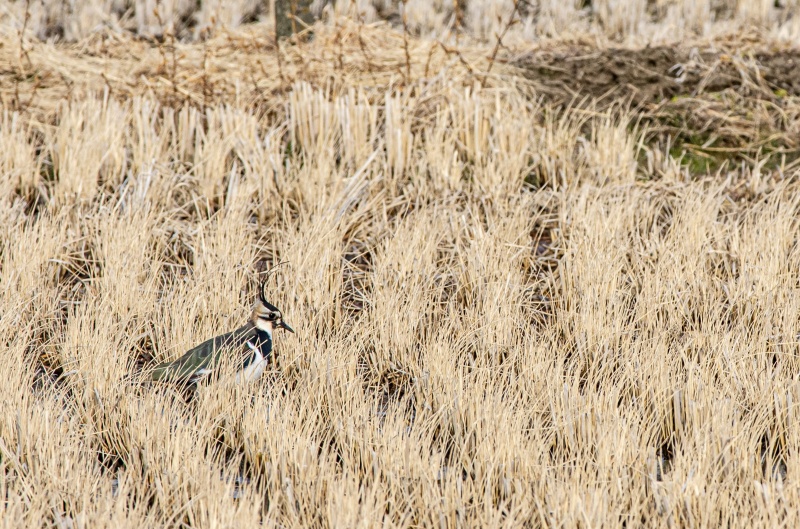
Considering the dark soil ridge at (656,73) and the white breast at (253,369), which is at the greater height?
the dark soil ridge at (656,73)

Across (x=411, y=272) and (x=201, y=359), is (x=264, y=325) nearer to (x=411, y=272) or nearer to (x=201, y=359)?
(x=201, y=359)

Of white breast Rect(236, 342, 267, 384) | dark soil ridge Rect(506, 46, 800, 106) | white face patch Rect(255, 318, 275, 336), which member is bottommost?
white breast Rect(236, 342, 267, 384)

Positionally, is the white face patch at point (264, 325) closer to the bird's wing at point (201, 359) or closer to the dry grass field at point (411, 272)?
the bird's wing at point (201, 359)

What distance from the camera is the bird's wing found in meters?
3.45

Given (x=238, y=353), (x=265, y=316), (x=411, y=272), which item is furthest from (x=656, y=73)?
(x=238, y=353)

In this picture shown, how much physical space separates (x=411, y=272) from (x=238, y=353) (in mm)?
1114

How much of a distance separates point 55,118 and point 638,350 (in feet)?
12.9

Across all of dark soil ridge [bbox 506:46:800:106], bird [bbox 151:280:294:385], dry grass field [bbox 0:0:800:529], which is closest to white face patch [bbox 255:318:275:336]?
bird [bbox 151:280:294:385]

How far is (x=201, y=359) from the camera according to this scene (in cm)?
347

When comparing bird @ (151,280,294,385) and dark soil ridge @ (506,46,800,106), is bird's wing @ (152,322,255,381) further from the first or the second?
dark soil ridge @ (506,46,800,106)

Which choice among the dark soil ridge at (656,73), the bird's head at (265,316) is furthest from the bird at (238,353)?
the dark soil ridge at (656,73)

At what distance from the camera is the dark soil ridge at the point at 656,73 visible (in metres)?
6.02

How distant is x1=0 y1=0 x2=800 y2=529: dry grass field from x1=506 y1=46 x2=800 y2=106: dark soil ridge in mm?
26

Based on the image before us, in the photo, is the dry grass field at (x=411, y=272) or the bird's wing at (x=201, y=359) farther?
the bird's wing at (x=201, y=359)
